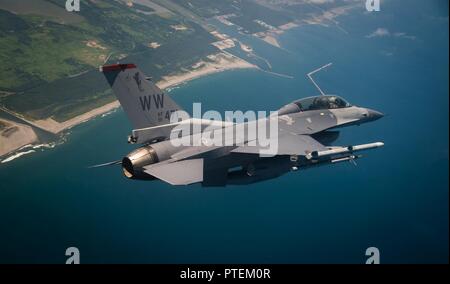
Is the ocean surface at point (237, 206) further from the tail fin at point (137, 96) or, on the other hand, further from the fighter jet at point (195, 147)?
the tail fin at point (137, 96)

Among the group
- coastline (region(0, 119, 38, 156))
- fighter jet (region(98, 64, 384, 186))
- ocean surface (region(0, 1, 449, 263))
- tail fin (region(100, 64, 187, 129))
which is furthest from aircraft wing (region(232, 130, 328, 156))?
coastline (region(0, 119, 38, 156))

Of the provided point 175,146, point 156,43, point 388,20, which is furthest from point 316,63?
point 175,146

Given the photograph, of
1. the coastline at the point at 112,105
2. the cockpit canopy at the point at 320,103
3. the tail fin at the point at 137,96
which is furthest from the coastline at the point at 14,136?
the cockpit canopy at the point at 320,103

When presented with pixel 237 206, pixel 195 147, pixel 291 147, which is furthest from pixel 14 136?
pixel 291 147

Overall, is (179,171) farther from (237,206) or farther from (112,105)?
(112,105)

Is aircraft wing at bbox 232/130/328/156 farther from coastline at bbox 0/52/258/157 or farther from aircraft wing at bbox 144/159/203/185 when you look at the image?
coastline at bbox 0/52/258/157

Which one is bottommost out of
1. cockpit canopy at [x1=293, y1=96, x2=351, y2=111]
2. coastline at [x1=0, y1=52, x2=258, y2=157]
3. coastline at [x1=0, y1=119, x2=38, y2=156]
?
cockpit canopy at [x1=293, y1=96, x2=351, y2=111]

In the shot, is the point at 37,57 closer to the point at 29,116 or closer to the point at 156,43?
the point at 29,116
